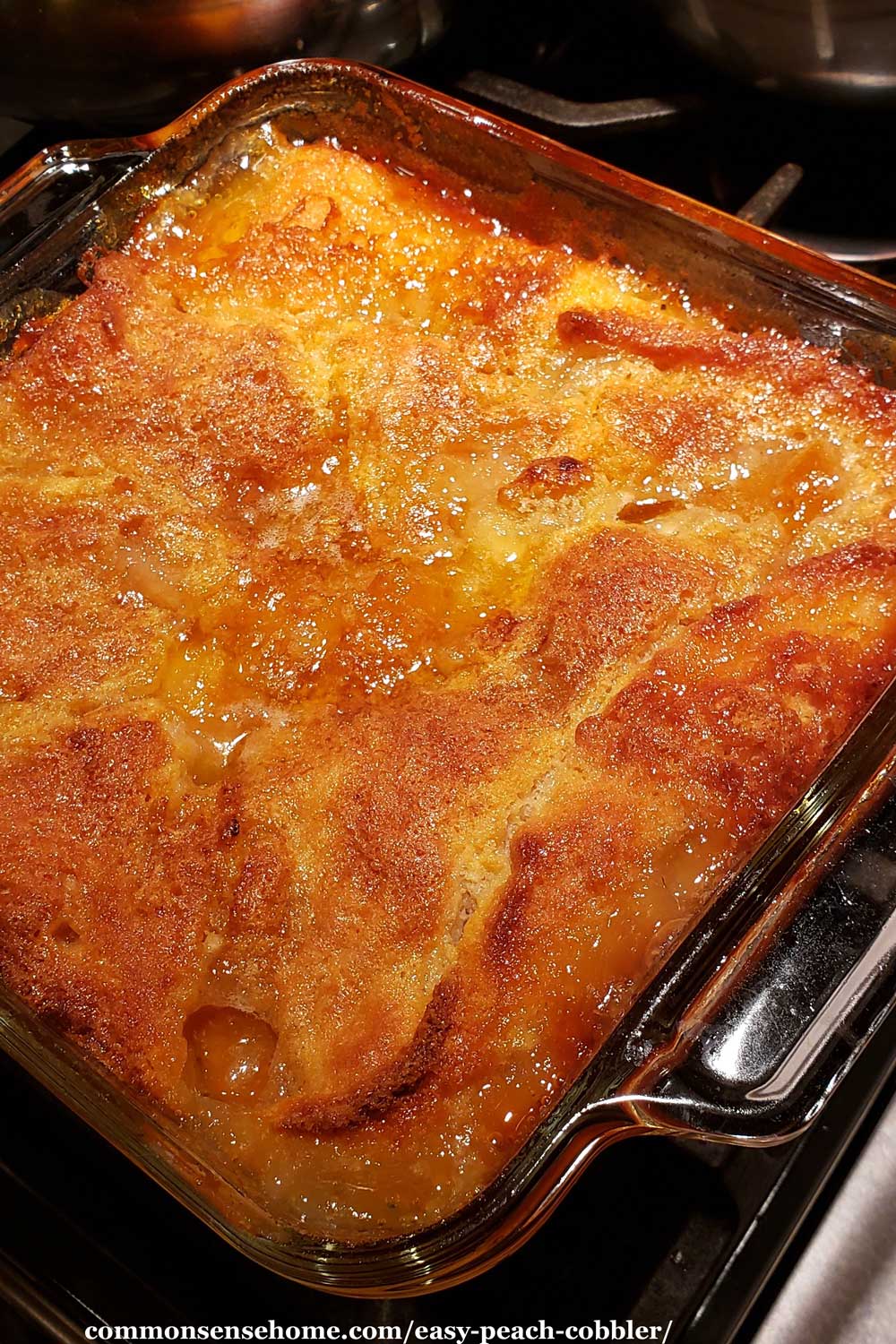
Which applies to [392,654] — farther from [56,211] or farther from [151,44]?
[151,44]

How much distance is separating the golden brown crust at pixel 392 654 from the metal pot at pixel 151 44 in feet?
0.91

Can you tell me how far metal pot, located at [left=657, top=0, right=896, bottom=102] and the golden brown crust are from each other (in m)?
0.45

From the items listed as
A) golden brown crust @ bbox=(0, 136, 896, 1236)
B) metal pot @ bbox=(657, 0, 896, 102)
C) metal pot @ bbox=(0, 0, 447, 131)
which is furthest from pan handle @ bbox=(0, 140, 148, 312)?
metal pot @ bbox=(657, 0, 896, 102)

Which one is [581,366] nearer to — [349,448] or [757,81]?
[349,448]

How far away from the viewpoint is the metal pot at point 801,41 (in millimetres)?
1433

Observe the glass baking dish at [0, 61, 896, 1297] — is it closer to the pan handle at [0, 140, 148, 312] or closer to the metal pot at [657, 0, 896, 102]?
the metal pot at [657, 0, 896, 102]

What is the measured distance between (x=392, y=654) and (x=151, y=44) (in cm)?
100

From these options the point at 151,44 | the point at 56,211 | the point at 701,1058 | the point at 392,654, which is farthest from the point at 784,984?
the point at 151,44

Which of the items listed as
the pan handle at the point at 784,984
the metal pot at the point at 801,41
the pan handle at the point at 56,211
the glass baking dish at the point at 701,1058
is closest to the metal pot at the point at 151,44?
the pan handle at the point at 56,211

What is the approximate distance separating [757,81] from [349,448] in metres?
0.85

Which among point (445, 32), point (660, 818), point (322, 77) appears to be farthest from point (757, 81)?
point (660, 818)

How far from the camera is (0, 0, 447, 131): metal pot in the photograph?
151 cm

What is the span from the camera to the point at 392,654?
3.60ft

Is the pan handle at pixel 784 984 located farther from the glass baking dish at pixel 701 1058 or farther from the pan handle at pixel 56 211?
the pan handle at pixel 56 211
